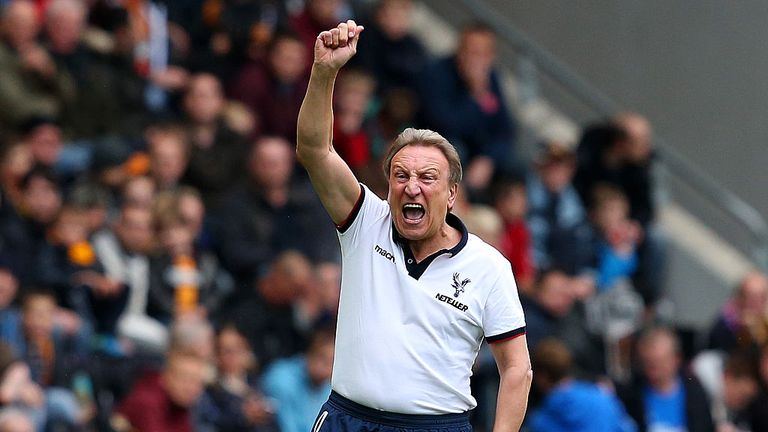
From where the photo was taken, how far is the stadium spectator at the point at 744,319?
13.4m

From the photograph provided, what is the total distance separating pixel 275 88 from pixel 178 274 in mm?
2615

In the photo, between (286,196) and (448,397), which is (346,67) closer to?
(286,196)

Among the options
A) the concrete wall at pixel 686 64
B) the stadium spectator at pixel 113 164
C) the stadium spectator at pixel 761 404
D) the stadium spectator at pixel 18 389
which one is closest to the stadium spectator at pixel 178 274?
the stadium spectator at pixel 113 164

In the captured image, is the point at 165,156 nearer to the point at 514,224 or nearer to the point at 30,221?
the point at 30,221

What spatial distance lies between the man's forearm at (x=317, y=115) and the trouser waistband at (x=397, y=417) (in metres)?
1.01

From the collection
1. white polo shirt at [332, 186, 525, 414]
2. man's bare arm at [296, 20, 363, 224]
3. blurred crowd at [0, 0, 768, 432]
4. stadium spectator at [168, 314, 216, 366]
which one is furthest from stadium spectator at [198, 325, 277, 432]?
man's bare arm at [296, 20, 363, 224]

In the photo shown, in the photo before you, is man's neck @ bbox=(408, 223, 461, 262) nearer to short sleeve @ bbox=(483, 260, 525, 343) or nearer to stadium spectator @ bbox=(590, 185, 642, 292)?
short sleeve @ bbox=(483, 260, 525, 343)

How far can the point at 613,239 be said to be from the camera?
1422 cm

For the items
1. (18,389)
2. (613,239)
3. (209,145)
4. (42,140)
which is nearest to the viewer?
(18,389)

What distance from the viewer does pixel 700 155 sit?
1608 cm

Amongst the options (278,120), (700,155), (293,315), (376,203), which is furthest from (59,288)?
(700,155)

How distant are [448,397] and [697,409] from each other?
6.04 metres

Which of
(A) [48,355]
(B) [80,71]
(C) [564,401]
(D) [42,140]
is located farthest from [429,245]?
(B) [80,71]

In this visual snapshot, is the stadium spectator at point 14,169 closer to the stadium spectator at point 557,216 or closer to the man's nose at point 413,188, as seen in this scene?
the stadium spectator at point 557,216
